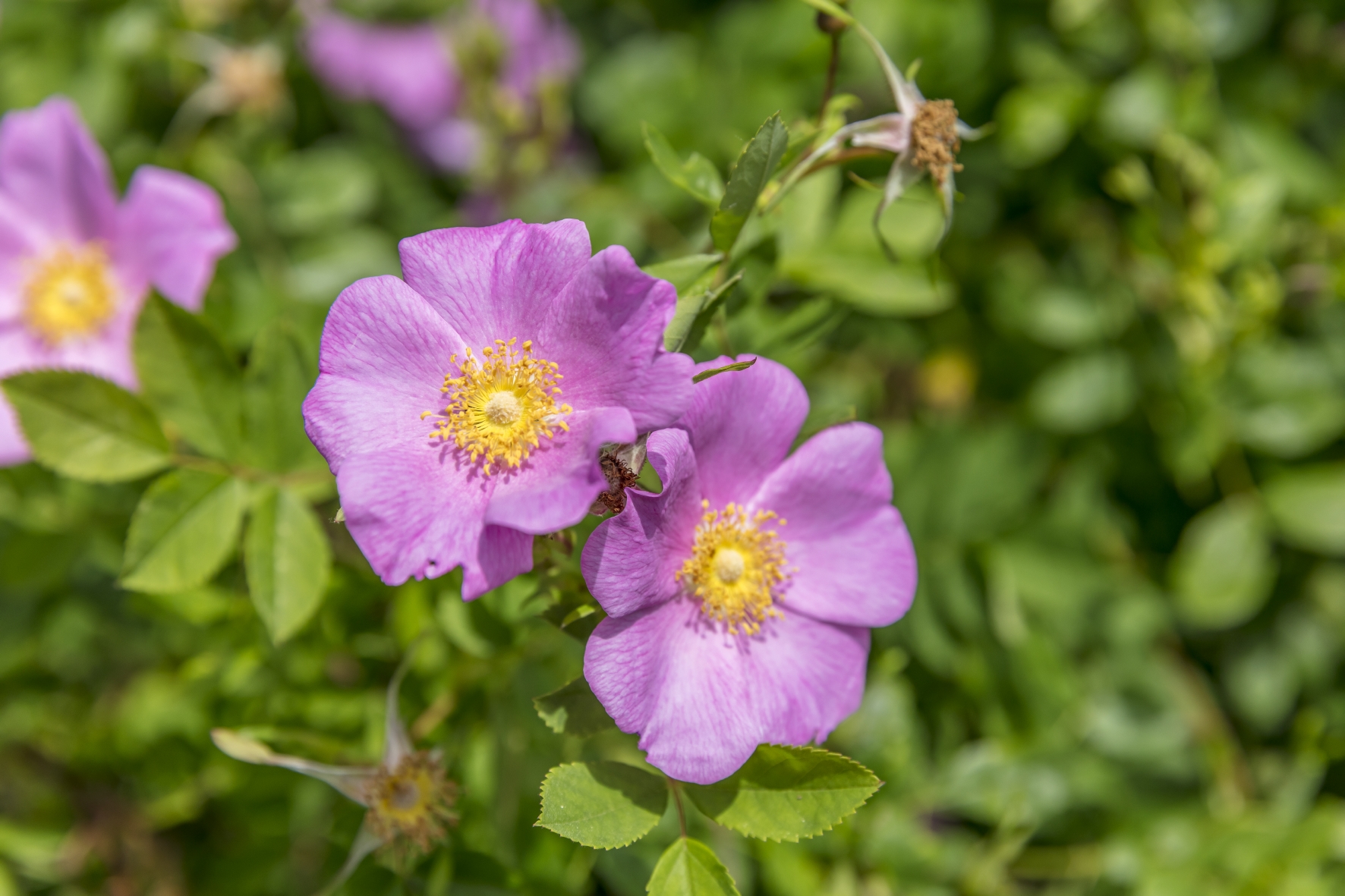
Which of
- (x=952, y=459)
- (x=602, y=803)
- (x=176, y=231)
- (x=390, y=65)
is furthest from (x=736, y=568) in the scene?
(x=390, y=65)

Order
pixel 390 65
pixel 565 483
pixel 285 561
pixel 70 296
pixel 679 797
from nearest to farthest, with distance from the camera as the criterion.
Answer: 1. pixel 565 483
2. pixel 679 797
3. pixel 285 561
4. pixel 70 296
5. pixel 390 65

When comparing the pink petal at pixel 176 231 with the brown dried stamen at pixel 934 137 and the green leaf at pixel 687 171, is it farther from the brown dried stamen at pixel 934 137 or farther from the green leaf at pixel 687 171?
the brown dried stamen at pixel 934 137

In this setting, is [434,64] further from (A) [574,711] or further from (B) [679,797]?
(B) [679,797]

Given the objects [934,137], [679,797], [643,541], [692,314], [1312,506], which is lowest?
[1312,506]

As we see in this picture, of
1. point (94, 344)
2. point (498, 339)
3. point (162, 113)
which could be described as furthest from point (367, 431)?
point (162, 113)

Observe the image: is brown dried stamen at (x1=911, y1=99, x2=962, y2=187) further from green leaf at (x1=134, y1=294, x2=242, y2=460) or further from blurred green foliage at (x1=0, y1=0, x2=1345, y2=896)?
green leaf at (x1=134, y1=294, x2=242, y2=460)

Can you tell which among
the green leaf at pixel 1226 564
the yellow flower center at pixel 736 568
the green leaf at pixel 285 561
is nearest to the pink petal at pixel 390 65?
the green leaf at pixel 285 561
